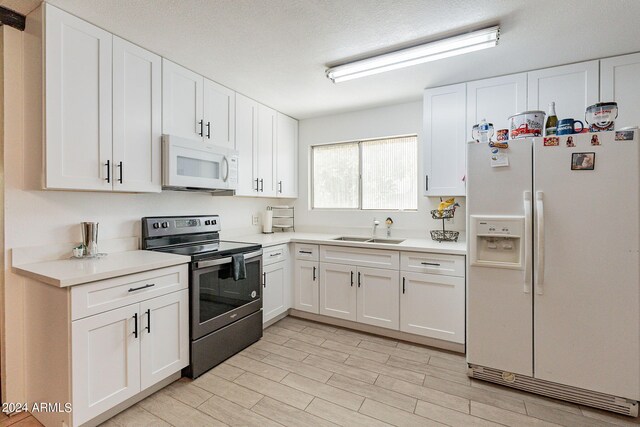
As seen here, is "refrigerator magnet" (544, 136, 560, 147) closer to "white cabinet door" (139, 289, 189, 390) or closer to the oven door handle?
the oven door handle

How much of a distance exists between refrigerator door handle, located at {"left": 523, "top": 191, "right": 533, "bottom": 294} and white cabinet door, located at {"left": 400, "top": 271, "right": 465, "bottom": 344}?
55 centimetres

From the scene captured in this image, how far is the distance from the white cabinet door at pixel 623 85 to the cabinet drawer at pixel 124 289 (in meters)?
3.41

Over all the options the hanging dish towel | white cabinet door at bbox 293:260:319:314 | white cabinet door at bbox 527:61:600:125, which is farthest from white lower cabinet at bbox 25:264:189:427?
white cabinet door at bbox 527:61:600:125

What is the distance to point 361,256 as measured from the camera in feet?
9.57

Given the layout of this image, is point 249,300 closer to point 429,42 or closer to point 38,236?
point 38,236

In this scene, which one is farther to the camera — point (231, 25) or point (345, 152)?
point (345, 152)

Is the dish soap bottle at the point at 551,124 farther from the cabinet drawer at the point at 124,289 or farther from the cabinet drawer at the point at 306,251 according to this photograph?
the cabinet drawer at the point at 124,289

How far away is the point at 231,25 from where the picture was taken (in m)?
1.94

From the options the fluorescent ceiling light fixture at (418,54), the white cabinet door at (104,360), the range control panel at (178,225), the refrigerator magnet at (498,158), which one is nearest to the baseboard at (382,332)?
the range control panel at (178,225)

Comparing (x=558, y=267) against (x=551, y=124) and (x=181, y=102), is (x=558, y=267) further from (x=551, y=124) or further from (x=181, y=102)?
(x=181, y=102)

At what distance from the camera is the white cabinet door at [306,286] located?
10.4 ft

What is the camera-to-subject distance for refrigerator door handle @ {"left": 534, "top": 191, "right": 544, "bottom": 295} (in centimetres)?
193

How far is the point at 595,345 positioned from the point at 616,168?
1088mm

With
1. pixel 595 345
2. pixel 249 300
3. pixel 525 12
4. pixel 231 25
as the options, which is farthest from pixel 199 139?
pixel 595 345
